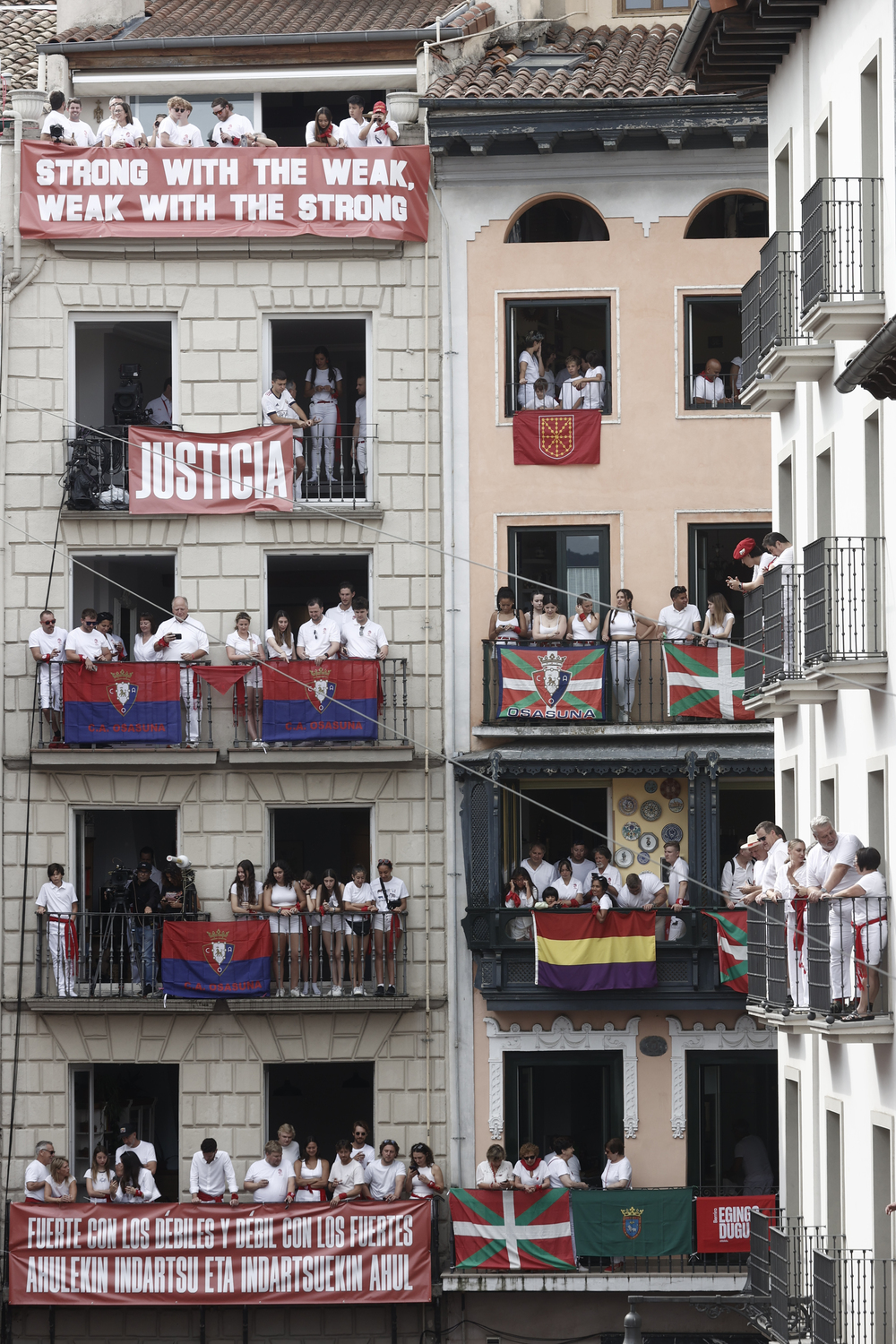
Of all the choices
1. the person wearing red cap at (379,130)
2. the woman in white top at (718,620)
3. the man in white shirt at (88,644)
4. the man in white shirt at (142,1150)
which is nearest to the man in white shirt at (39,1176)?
the man in white shirt at (142,1150)

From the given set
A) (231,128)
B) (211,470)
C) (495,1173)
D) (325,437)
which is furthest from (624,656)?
(231,128)

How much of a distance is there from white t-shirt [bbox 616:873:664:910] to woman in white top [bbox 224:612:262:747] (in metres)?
5.76

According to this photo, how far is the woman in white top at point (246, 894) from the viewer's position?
104ft

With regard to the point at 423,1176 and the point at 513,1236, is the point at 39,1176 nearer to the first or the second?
the point at 423,1176

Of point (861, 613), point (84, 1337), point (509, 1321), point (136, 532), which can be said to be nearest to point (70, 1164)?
point (84, 1337)

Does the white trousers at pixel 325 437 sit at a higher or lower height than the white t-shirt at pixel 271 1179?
higher

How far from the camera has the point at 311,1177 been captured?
31.0m

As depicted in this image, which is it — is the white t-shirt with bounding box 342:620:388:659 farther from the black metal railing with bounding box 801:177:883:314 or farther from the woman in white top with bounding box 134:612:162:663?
the black metal railing with bounding box 801:177:883:314

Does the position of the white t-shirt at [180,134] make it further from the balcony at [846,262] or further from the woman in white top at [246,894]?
the balcony at [846,262]

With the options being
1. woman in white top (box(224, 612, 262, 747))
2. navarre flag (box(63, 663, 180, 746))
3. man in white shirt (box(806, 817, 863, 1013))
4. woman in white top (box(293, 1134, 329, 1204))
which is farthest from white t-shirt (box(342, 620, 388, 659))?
man in white shirt (box(806, 817, 863, 1013))

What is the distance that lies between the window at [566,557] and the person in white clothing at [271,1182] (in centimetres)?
922

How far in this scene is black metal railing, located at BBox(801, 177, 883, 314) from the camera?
22.5 m

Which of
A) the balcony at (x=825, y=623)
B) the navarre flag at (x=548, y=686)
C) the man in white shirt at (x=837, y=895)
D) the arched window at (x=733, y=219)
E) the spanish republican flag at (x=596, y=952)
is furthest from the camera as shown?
the arched window at (x=733, y=219)

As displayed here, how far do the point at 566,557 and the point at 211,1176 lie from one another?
34.4ft
